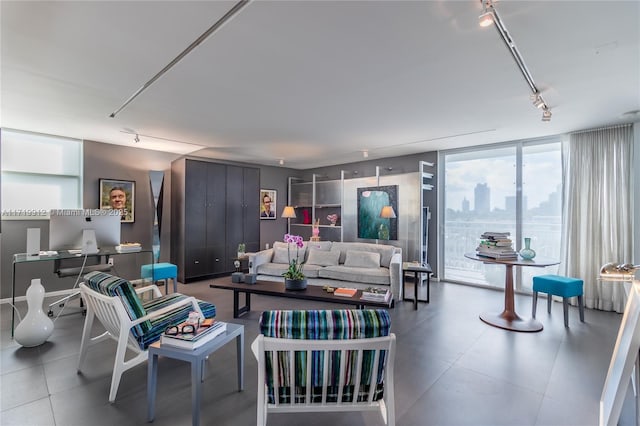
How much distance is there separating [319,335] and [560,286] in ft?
11.8

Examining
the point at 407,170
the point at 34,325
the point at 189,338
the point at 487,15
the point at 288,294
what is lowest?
the point at 34,325

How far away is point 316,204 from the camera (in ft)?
24.6

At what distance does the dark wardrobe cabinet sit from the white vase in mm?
2623

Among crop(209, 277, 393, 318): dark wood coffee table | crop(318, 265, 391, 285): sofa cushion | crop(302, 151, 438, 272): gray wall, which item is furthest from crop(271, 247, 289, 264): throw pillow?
crop(302, 151, 438, 272): gray wall

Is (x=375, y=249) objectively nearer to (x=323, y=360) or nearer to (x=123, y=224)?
(x=323, y=360)

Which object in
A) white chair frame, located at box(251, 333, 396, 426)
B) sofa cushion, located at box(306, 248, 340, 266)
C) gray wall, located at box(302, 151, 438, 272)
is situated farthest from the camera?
gray wall, located at box(302, 151, 438, 272)

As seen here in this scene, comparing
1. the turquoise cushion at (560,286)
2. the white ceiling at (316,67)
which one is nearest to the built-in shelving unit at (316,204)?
the white ceiling at (316,67)

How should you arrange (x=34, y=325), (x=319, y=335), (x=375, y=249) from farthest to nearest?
1. (x=375, y=249)
2. (x=34, y=325)
3. (x=319, y=335)

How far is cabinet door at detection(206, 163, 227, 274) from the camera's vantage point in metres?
6.09

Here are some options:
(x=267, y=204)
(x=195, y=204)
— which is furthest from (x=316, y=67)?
(x=267, y=204)

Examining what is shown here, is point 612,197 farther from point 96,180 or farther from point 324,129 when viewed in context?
point 96,180

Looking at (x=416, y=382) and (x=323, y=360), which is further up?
(x=323, y=360)

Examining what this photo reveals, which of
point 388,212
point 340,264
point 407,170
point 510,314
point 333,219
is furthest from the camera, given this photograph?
point 333,219

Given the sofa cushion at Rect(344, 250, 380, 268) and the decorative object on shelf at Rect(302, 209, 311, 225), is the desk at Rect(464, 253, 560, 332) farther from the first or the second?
the decorative object on shelf at Rect(302, 209, 311, 225)
